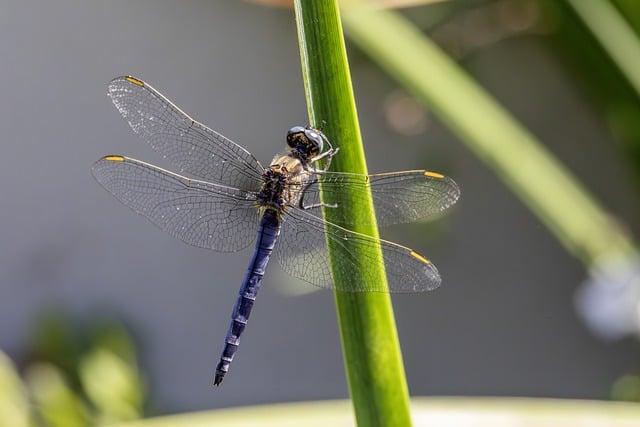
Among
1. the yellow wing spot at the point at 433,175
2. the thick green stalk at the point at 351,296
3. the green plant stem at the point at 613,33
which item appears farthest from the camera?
the green plant stem at the point at 613,33

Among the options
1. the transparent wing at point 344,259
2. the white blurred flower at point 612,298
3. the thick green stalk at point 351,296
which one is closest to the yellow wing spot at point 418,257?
the transparent wing at point 344,259

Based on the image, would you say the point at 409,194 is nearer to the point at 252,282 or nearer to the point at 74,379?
the point at 252,282

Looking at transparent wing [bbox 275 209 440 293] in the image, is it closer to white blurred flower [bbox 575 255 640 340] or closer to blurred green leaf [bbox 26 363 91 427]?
blurred green leaf [bbox 26 363 91 427]

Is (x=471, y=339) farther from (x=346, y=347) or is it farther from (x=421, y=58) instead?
(x=346, y=347)

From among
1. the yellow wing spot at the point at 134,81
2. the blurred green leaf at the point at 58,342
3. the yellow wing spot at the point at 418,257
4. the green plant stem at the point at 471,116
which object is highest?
the blurred green leaf at the point at 58,342

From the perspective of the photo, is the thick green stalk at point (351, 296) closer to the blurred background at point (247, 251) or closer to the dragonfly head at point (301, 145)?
the dragonfly head at point (301, 145)

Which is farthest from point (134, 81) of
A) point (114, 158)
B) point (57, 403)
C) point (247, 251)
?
point (247, 251)

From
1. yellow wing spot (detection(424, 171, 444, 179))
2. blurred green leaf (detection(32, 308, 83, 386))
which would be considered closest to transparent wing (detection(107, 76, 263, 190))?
yellow wing spot (detection(424, 171, 444, 179))
